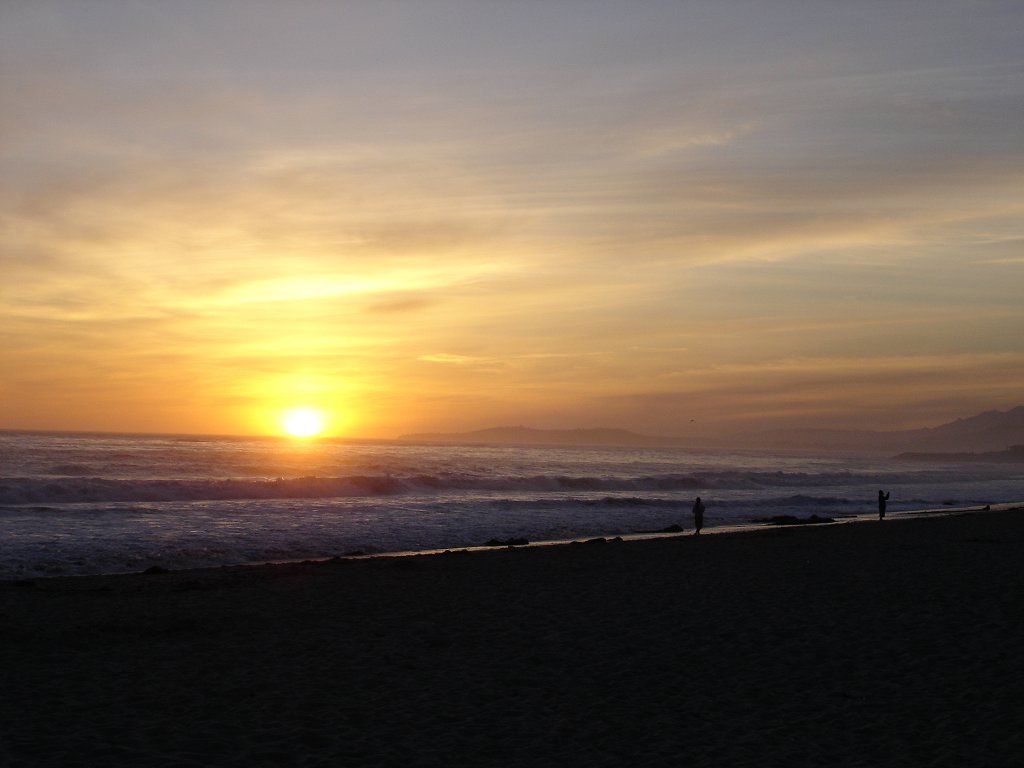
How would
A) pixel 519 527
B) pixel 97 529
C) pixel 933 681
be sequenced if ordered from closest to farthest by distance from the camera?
pixel 933 681 < pixel 97 529 < pixel 519 527

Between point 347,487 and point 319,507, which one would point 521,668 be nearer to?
point 319,507

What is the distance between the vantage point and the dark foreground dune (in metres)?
7.66

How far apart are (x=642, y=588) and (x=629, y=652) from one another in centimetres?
531

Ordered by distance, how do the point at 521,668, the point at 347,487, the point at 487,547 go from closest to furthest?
the point at 521,668
the point at 487,547
the point at 347,487

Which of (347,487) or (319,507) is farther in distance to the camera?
(347,487)

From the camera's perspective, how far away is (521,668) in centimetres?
1055

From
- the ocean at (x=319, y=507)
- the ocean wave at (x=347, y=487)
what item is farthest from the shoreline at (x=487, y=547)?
the ocean wave at (x=347, y=487)

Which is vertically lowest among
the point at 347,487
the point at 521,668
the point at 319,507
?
the point at 347,487

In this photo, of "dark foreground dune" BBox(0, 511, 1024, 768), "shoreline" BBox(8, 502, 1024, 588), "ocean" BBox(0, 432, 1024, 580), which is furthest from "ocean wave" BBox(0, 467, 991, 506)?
"dark foreground dune" BBox(0, 511, 1024, 768)

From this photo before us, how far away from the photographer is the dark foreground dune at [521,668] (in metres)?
7.66

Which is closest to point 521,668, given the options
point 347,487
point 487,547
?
point 487,547

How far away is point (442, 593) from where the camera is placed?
16.3 meters

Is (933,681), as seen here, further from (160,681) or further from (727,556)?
(727,556)

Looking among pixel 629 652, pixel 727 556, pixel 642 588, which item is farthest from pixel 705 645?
pixel 727 556
